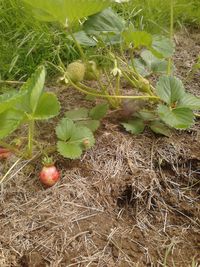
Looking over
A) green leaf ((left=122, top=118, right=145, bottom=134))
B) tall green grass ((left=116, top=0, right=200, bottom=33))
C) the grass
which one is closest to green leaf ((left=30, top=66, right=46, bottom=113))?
green leaf ((left=122, top=118, right=145, bottom=134))

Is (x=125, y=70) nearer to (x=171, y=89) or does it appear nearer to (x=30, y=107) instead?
(x=171, y=89)

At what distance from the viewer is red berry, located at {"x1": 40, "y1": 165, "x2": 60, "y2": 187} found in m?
1.56

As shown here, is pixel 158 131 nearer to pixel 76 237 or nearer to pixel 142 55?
pixel 142 55

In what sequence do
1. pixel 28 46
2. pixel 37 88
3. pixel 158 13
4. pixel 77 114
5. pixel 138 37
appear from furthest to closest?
pixel 158 13
pixel 28 46
pixel 77 114
pixel 138 37
pixel 37 88

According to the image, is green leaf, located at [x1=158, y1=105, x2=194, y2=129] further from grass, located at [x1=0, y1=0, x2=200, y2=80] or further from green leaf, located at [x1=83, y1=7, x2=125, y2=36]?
grass, located at [x1=0, y1=0, x2=200, y2=80]

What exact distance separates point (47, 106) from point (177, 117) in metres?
0.47

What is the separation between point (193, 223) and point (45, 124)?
26.8 inches

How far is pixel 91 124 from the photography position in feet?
5.66

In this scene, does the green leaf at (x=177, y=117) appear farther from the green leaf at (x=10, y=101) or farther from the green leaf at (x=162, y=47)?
the green leaf at (x=10, y=101)

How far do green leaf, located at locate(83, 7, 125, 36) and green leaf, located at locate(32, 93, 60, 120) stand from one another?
1.02ft

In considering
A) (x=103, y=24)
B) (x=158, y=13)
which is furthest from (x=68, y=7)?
(x=158, y=13)

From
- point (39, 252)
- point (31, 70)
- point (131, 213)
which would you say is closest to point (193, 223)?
point (131, 213)

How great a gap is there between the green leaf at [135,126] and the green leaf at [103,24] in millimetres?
336

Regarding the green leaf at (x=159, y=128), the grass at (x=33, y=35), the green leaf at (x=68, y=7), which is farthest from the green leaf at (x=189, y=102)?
the grass at (x=33, y=35)
